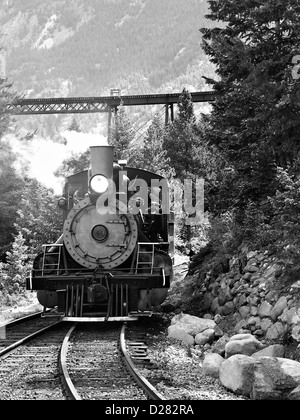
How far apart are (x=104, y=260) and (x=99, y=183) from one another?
1606 millimetres

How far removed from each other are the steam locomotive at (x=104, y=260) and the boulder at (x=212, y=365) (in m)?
3.40

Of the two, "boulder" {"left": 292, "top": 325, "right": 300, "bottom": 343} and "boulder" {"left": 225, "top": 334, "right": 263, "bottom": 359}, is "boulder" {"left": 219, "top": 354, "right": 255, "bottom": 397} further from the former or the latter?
"boulder" {"left": 292, "top": 325, "right": 300, "bottom": 343}

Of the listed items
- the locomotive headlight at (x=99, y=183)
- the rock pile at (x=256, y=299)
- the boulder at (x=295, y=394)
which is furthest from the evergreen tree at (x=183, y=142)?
the boulder at (x=295, y=394)

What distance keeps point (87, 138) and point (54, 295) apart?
6.20m

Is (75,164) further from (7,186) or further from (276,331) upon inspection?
(276,331)

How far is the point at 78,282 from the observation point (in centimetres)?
1236

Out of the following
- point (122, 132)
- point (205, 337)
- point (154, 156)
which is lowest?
point (205, 337)

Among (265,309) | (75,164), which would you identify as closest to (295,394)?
(265,309)

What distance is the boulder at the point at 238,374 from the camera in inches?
294

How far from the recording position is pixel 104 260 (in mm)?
12805

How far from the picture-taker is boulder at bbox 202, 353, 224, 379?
848 centimetres

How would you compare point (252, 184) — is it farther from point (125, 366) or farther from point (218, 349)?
point (125, 366)
